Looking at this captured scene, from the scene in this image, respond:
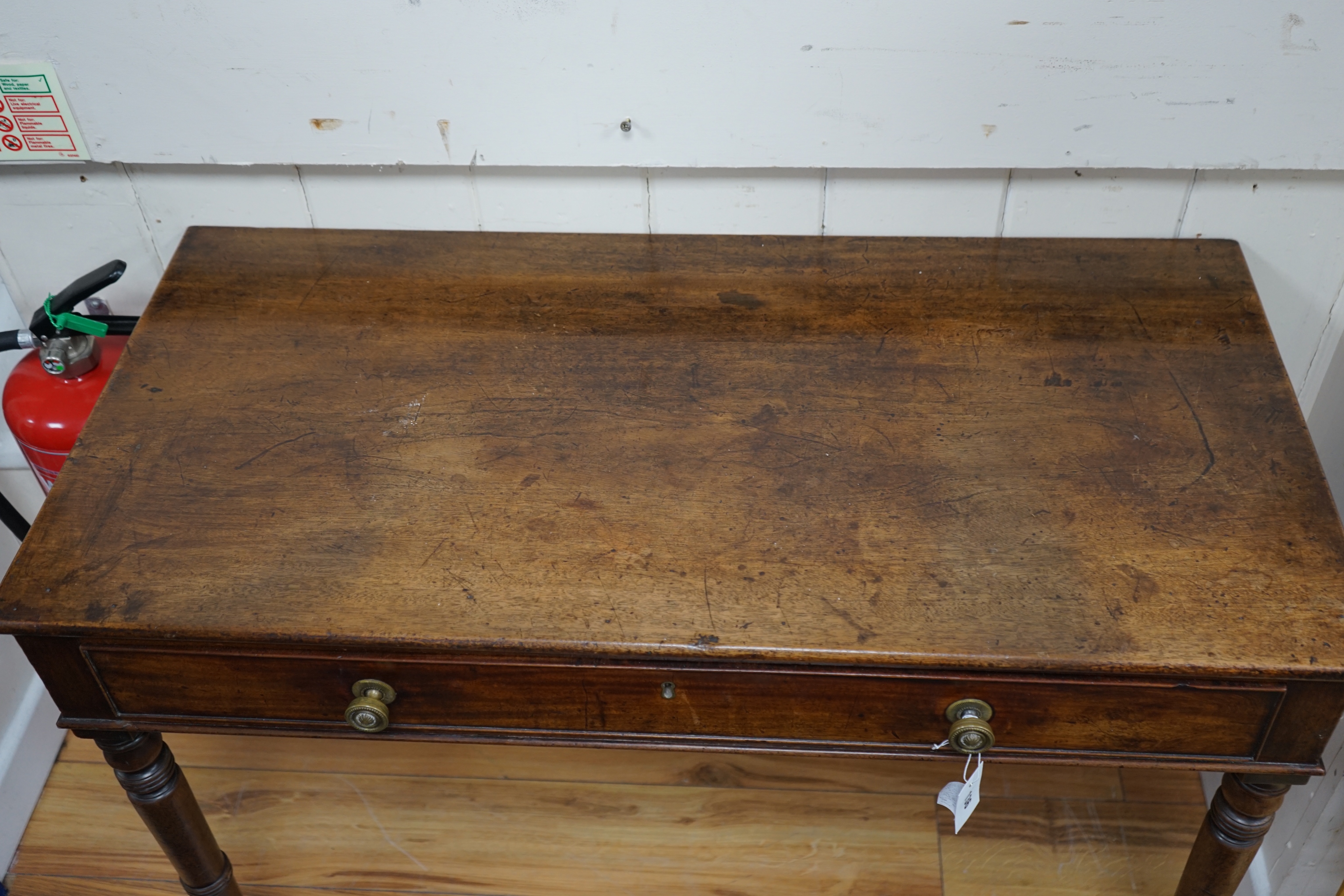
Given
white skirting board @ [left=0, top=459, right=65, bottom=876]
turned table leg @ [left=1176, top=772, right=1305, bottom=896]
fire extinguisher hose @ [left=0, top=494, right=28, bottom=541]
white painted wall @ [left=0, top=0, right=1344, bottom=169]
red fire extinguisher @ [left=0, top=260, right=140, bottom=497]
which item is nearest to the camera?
turned table leg @ [left=1176, top=772, right=1305, bottom=896]

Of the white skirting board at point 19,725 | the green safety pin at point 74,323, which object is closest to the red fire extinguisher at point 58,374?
the green safety pin at point 74,323

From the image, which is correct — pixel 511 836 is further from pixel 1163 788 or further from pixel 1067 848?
pixel 1163 788

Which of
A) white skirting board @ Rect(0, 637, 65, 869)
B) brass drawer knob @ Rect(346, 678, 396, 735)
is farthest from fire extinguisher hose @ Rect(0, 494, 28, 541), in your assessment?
brass drawer knob @ Rect(346, 678, 396, 735)

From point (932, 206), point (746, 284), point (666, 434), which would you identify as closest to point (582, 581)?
point (666, 434)

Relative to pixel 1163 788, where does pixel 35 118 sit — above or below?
above

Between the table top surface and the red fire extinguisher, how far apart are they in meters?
0.12

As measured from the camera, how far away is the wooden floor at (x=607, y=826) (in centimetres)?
154

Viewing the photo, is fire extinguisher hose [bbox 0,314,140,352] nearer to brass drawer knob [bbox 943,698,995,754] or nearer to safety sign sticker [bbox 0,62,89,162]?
safety sign sticker [bbox 0,62,89,162]

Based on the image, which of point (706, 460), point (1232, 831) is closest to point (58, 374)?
point (706, 460)

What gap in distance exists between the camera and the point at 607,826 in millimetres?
1611

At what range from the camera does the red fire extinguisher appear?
1.28 metres

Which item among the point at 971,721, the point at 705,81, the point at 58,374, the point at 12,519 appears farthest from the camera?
the point at 12,519

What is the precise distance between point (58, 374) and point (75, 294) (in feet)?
0.46

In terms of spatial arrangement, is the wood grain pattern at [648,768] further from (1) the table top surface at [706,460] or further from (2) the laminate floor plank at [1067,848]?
(1) the table top surface at [706,460]
